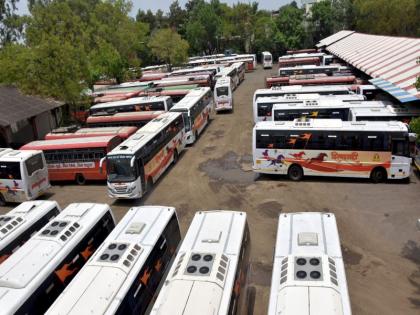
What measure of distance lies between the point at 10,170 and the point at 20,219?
7872 millimetres

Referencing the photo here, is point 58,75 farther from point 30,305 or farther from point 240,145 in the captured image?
point 30,305

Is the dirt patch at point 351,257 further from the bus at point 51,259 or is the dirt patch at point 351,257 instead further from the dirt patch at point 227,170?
the bus at point 51,259

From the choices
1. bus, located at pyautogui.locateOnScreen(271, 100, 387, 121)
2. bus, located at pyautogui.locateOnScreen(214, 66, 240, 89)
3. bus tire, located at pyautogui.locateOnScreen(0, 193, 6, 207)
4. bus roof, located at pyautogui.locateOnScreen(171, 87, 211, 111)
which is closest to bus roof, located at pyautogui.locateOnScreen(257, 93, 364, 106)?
bus, located at pyautogui.locateOnScreen(271, 100, 387, 121)

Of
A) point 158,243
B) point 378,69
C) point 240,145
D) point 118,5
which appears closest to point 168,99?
point 240,145

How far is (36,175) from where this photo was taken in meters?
20.7

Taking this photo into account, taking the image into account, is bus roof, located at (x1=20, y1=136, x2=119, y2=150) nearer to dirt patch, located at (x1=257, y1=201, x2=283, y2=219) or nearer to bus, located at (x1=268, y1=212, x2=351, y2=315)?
dirt patch, located at (x1=257, y1=201, x2=283, y2=219)

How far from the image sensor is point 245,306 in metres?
10.1

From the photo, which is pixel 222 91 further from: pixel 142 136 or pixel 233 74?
pixel 142 136

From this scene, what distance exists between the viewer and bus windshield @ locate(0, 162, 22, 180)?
2008 centimetres

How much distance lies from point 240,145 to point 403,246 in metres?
14.7

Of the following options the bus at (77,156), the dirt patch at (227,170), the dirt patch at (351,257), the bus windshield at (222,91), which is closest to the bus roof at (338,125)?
the dirt patch at (227,170)

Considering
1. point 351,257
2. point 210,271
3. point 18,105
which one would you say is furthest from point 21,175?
point 351,257

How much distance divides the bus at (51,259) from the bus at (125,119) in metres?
15.5

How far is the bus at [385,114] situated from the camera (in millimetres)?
22516
